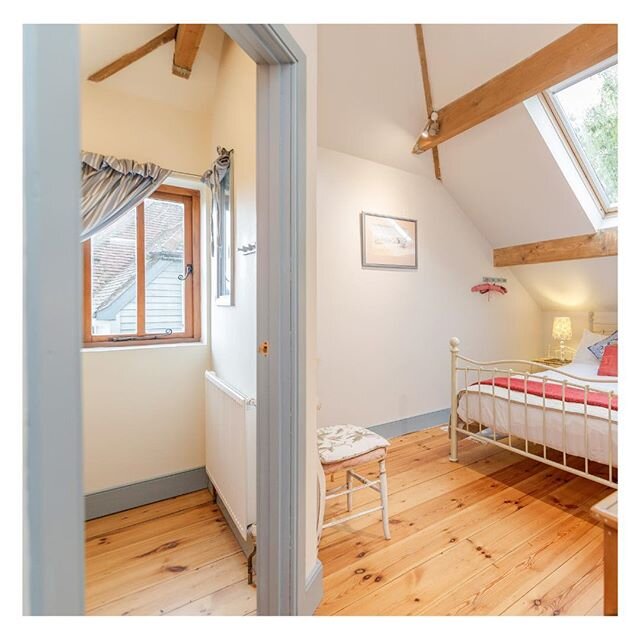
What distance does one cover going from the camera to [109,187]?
1.94m

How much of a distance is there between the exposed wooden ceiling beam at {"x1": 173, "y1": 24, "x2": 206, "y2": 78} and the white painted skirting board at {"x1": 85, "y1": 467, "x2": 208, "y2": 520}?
8.30 ft

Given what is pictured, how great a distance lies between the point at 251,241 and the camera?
1.59 meters

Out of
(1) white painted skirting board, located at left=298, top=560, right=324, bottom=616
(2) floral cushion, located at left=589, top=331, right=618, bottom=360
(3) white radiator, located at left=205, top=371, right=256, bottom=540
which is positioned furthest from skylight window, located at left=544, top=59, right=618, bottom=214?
(1) white painted skirting board, located at left=298, top=560, right=324, bottom=616

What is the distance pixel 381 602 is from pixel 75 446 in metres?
1.44

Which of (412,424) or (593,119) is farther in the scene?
(412,424)

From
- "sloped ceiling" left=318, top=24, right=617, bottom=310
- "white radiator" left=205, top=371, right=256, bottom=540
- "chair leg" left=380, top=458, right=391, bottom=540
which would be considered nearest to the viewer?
"white radiator" left=205, top=371, right=256, bottom=540

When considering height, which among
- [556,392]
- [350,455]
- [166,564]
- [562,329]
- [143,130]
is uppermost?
[143,130]

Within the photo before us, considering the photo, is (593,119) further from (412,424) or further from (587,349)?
(412,424)

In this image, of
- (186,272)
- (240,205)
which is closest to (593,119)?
(240,205)

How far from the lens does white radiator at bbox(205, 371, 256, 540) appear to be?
1.54 metres

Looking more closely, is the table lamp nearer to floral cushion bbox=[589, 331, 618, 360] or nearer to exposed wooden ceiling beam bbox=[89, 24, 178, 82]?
floral cushion bbox=[589, 331, 618, 360]

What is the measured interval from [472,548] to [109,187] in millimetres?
2800
